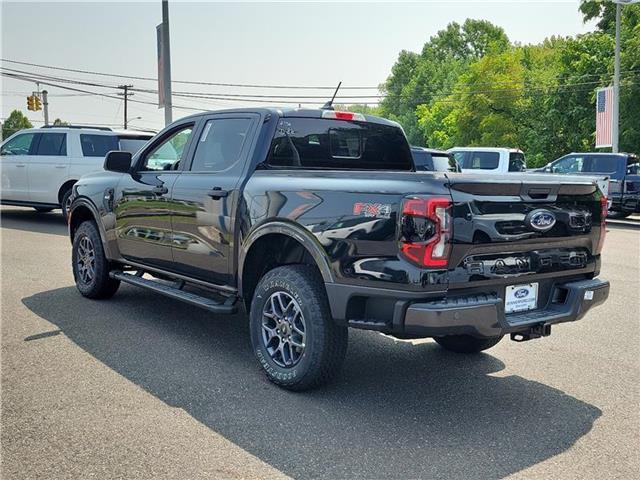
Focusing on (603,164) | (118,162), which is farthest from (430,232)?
(603,164)

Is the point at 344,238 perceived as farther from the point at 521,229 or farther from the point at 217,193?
the point at 217,193

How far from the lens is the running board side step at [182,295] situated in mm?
4781

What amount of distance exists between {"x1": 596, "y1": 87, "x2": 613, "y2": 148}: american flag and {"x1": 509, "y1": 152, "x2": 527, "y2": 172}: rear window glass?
27.1ft

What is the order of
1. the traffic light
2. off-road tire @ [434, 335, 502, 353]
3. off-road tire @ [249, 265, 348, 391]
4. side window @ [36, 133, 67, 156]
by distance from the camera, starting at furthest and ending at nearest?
the traffic light → side window @ [36, 133, 67, 156] → off-road tire @ [434, 335, 502, 353] → off-road tire @ [249, 265, 348, 391]

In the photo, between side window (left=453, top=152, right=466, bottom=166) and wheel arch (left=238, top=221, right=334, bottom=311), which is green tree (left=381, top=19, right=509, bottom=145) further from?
wheel arch (left=238, top=221, right=334, bottom=311)

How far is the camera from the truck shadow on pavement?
10.9 ft

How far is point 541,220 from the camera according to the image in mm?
3885

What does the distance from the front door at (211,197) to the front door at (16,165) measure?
9.67 meters

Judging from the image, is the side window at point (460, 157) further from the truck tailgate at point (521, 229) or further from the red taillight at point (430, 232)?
the red taillight at point (430, 232)

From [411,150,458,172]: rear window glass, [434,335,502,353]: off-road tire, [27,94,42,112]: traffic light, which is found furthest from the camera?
[27,94,42,112]: traffic light

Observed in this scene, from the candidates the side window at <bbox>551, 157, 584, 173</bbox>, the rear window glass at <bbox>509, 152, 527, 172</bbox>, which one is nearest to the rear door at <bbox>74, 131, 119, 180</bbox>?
the rear window glass at <bbox>509, 152, 527, 172</bbox>

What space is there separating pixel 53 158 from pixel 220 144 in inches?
368

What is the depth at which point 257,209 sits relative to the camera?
4.44 m

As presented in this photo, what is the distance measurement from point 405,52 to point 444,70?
20743 mm
